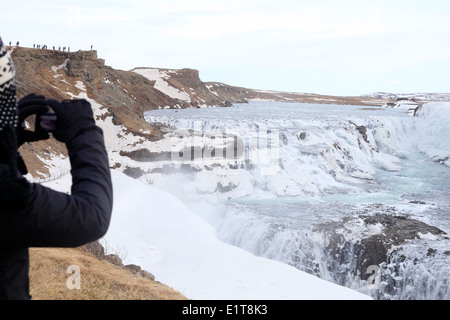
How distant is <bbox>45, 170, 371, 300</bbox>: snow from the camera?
7.75 m

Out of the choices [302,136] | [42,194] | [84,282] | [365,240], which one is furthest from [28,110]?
[302,136]

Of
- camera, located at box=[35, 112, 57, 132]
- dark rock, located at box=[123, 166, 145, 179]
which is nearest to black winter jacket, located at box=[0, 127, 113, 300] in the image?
camera, located at box=[35, 112, 57, 132]

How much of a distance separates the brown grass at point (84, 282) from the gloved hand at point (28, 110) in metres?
3.83

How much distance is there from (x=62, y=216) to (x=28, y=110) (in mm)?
504

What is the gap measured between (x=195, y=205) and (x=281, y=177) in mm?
5024

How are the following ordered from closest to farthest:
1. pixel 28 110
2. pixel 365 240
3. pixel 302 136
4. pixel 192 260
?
pixel 28 110 → pixel 192 260 → pixel 365 240 → pixel 302 136

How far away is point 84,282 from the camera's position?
563cm

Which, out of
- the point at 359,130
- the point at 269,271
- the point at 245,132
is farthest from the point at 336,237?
the point at 359,130

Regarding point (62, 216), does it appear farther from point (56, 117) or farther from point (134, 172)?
point (134, 172)

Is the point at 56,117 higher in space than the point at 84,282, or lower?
higher

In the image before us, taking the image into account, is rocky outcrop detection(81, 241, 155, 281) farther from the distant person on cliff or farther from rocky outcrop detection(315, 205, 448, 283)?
rocky outcrop detection(315, 205, 448, 283)
